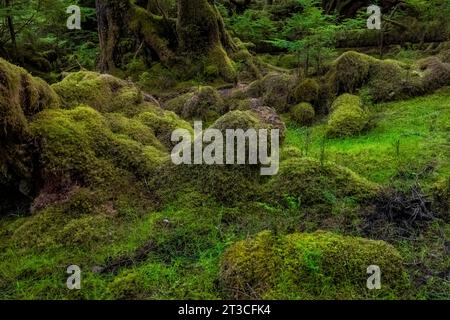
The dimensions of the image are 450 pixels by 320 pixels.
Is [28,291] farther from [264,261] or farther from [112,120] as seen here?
[112,120]

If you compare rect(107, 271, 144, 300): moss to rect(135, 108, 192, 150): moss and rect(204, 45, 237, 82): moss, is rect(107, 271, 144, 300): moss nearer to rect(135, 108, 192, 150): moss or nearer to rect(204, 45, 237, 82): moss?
rect(135, 108, 192, 150): moss

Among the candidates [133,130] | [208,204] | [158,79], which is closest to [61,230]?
[208,204]

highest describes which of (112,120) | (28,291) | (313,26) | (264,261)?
(313,26)

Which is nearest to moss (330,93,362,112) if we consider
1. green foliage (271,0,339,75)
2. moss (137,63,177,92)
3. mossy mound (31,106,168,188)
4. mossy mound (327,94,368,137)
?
mossy mound (327,94,368,137)

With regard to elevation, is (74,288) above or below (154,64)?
below

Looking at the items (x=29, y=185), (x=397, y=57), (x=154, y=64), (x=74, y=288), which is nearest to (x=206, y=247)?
(x=74, y=288)

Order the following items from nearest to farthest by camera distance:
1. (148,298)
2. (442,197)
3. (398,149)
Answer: (148,298)
(442,197)
(398,149)

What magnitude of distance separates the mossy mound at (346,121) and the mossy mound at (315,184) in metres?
3.59

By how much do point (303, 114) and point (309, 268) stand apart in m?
7.51

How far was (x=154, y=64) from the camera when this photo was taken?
15672mm

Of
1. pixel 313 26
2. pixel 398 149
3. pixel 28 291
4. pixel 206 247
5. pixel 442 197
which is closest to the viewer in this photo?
pixel 28 291

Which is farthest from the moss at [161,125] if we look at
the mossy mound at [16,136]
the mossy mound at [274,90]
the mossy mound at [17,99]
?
the mossy mound at [274,90]

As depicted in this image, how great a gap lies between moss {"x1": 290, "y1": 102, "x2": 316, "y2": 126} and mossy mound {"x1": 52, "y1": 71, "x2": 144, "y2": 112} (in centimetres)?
419

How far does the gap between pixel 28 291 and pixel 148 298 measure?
1.28 meters
